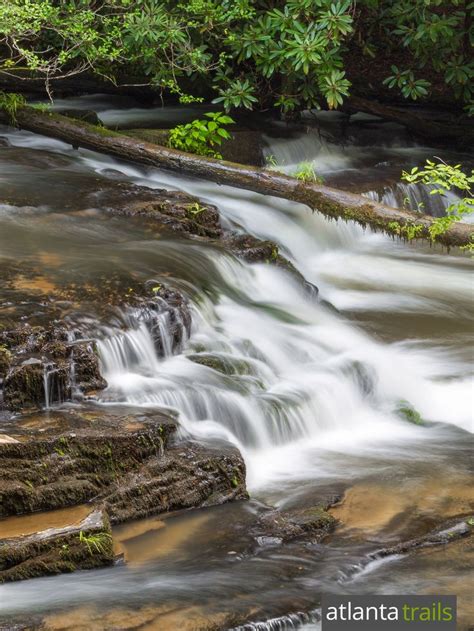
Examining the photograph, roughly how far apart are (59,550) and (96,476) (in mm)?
641

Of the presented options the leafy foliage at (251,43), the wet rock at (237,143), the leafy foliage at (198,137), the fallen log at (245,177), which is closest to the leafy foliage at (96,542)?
the fallen log at (245,177)

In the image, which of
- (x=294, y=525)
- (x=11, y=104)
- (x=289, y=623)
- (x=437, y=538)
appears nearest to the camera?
(x=289, y=623)

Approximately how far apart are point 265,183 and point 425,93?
3.93 m

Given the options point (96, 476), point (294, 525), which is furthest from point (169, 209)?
point (294, 525)

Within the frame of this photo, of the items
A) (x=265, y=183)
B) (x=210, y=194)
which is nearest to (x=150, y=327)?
(x=265, y=183)

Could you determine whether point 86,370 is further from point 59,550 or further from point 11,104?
point 11,104

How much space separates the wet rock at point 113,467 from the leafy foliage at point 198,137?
6.04m

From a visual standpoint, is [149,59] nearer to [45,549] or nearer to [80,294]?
[80,294]

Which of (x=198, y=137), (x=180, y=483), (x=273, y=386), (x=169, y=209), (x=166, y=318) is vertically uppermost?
(x=198, y=137)

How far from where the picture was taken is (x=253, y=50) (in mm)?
11633

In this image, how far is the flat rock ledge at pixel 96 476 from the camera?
4609mm

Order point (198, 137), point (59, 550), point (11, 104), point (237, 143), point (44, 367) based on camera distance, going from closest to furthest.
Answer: point (59, 550), point (44, 367), point (198, 137), point (11, 104), point (237, 143)

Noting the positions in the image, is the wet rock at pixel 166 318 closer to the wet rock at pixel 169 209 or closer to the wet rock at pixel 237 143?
the wet rock at pixel 169 209

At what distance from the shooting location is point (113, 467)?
5.26 metres
